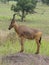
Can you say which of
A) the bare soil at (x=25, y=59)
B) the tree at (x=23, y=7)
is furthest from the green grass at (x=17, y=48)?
the tree at (x=23, y=7)

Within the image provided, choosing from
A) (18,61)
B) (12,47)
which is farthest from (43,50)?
(18,61)

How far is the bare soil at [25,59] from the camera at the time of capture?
9538mm

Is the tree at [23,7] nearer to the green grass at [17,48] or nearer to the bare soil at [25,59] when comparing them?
the green grass at [17,48]

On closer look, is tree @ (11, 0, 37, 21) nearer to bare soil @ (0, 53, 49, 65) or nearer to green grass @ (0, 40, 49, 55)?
green grass @ (0, 40, 49, 55)

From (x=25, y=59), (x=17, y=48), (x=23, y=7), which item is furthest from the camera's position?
(x=23, y=7)

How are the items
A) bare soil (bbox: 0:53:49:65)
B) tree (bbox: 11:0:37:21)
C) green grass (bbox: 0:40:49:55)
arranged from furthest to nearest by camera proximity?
tree (bbox: 11:0:37:21), green grass (bbox: 0:40:49:55), bare soil (bbox: 0:53:49:65)

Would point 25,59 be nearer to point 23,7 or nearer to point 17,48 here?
point 17,48

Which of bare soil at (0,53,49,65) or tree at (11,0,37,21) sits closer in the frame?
bare soil at (0,53,49,65)

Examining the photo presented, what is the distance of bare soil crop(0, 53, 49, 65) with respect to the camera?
376 inches

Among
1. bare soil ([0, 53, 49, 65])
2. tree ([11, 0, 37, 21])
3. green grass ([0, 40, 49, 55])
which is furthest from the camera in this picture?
tree ([11, 0, 37, 21])

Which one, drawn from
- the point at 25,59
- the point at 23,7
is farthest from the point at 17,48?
the point at 23,7

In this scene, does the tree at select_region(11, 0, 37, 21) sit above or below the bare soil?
below

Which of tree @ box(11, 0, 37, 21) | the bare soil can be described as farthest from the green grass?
tree @ box(11, 0, 37, 21)

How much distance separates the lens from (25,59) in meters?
9.89
